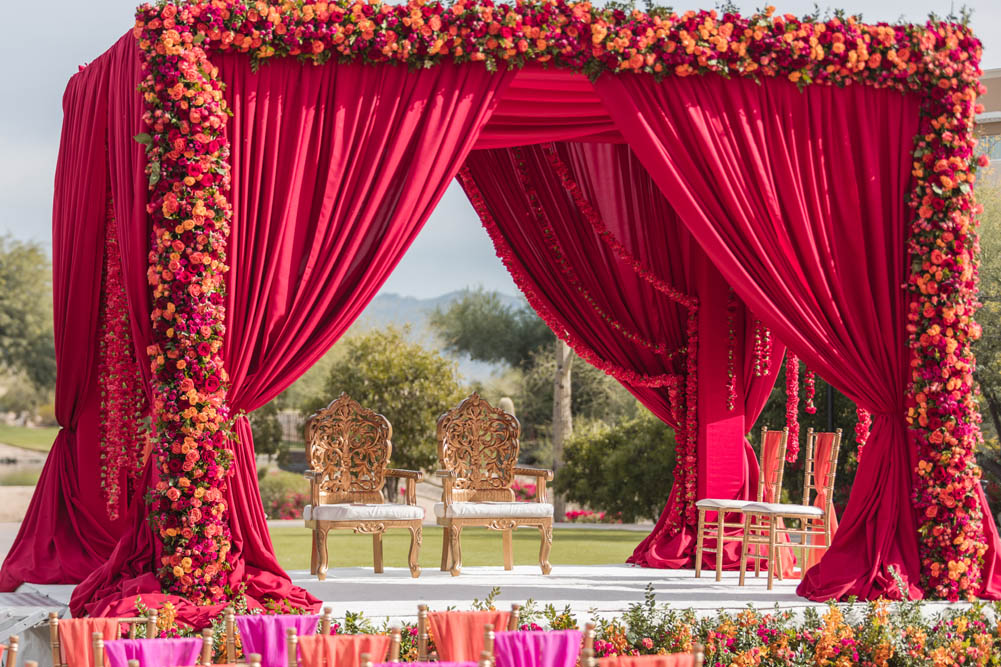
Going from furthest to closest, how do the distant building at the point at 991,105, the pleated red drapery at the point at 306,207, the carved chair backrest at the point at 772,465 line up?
the distant building at the point at 991,105 → the carved chair backrest at the point at 772,465 → the pleated red drapery at the point at 306,207

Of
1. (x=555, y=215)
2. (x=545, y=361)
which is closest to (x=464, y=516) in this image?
(x=555, y=215)

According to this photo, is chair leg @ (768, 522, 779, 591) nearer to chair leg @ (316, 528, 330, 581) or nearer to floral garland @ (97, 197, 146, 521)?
chair leg @ (316, 528, 330, 581)

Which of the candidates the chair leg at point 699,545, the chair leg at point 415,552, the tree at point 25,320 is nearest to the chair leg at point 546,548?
the chair leg at point 415,552

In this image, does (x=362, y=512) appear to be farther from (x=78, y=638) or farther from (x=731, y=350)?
(x=78, y=638)

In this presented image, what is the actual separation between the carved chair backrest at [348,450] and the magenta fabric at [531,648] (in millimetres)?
3697

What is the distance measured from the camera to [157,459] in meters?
4.92

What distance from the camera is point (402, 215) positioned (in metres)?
5.16

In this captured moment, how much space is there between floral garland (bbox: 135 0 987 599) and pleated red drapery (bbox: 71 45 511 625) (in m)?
0.10

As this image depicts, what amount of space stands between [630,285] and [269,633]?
4385 mm

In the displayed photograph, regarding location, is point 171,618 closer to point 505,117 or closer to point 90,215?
point 90,215

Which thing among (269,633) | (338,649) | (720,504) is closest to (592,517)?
(720,504)

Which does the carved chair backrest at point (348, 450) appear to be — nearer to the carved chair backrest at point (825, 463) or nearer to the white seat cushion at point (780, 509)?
the white seat cushion at point (780, 509)

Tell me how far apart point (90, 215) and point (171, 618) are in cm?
235

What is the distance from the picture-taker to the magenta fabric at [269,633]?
3.27 m
